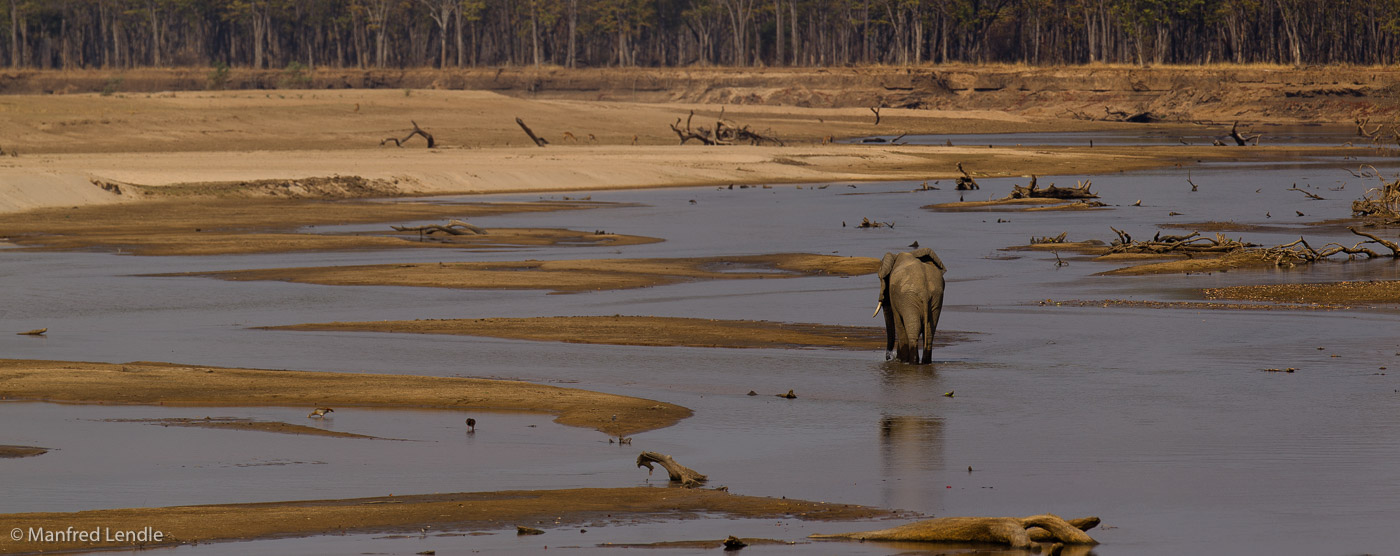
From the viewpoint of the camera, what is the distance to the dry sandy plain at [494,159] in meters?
13.4

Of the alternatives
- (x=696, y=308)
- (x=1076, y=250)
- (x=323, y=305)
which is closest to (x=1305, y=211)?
(x=1076, y=250)

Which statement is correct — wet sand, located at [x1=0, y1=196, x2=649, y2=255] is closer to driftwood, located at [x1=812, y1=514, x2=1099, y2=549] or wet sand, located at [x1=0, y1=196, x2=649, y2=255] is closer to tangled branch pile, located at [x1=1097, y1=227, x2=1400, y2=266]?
tangled branch pile, located at [x1=1097, y1=227, x2=1400, y2=266]

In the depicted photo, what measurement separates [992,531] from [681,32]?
132m

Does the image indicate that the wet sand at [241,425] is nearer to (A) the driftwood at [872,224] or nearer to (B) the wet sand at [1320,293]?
A: (B) the wet sand at [1320,293]

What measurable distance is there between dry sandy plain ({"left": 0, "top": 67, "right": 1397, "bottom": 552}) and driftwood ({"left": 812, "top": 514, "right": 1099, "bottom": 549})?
30.3 inches

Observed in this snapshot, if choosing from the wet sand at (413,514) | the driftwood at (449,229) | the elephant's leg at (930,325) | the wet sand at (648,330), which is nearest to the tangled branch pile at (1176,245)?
the wet sand at (648,330)

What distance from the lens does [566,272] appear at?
24.7 m

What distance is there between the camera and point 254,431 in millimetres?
12070

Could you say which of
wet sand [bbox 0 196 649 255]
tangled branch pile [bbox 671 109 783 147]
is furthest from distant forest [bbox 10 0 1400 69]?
wet sand [bbox 0 196 649 255]

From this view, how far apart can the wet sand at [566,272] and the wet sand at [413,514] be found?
13047 mm

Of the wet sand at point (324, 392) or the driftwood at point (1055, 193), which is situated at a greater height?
the driftwood at point (1055, 193)

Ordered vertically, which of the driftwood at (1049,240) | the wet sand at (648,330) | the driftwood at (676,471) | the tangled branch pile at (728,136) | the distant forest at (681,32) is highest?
the distant forest at (681,32)

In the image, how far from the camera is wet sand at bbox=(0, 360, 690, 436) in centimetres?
1322

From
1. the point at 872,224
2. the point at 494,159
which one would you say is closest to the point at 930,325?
the point at 872,224
